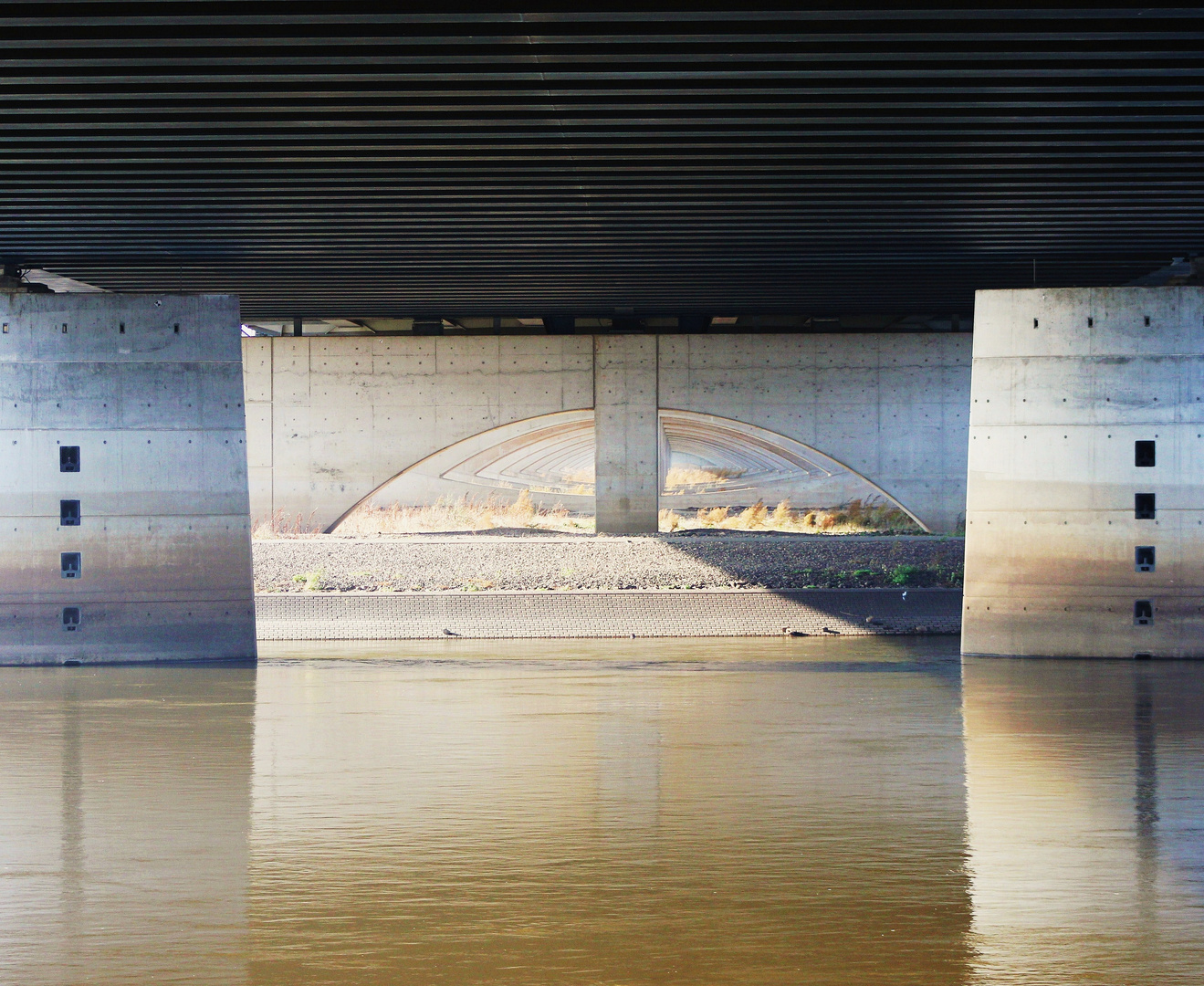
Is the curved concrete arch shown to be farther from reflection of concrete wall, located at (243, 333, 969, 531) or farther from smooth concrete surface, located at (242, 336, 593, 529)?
reflection of concrete wall, located at (243, 333, 969, 531)

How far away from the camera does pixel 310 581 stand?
19609mm

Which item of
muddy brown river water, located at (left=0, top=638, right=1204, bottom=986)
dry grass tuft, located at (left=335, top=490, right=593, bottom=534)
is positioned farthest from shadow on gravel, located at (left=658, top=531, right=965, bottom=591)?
muddy brown river water, located at (left=0, top=638, right=1204, bottom=986)

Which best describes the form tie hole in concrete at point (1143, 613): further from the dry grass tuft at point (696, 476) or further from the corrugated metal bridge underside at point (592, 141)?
the dry grass tuft at point (696, 476)

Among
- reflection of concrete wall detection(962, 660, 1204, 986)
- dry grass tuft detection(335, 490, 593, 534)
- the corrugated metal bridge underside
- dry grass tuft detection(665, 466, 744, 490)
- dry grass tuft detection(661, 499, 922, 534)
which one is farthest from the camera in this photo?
dry grass tuft detection(665, 466, 744, 490)

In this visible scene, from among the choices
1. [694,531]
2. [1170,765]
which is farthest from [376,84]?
[694,531]

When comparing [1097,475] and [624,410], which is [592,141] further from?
[624,410]

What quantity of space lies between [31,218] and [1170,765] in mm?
10026

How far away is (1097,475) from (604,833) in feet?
32.2

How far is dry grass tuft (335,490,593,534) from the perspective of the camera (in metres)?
27.8

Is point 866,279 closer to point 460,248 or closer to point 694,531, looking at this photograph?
point 460,248

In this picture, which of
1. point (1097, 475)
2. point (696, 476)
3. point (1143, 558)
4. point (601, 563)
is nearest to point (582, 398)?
point (601, 563)

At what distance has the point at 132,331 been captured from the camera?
1541 centimetres

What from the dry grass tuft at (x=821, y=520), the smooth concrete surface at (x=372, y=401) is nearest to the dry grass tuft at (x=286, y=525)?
the smooth concrete surface at (x=372, y=401)

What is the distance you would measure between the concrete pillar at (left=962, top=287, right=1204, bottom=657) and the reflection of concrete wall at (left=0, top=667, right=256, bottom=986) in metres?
7.97
